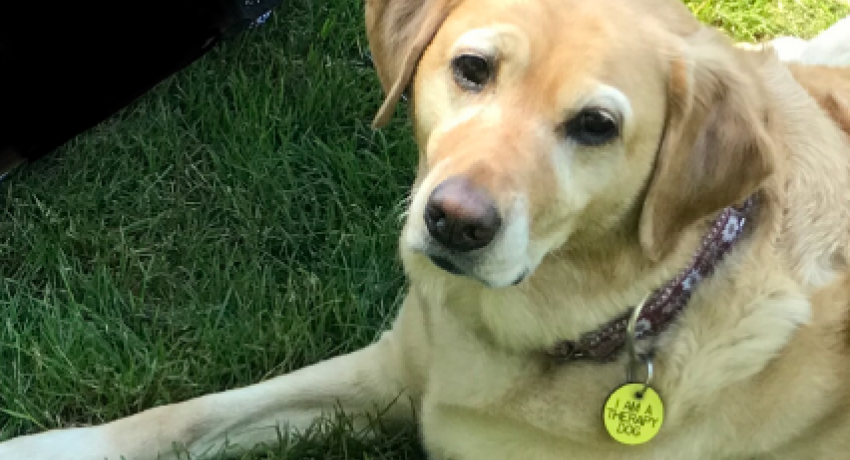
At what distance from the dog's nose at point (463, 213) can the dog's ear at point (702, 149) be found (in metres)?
0.36

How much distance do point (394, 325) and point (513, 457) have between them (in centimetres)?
52

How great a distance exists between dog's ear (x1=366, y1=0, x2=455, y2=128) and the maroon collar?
2.17ft

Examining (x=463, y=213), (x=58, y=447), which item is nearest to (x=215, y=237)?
(x=58, y=447)

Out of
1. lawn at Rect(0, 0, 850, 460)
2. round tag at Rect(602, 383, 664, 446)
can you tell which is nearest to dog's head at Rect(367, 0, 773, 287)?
round tag at Rect(602, 383, 664, 446)

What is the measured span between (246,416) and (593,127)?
1.19 metres

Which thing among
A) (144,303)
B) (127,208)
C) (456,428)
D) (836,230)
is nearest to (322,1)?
(127,208)

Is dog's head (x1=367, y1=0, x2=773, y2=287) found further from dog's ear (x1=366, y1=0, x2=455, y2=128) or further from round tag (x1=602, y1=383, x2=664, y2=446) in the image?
round tag (x1=602, y1=383, x2=664, y2=446)

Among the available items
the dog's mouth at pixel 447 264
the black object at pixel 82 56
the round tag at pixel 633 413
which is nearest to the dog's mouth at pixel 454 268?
the dog's mouth at pixel 447 264

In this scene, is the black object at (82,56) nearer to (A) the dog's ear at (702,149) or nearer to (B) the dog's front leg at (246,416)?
(B) the dog's front leg at (246,416)

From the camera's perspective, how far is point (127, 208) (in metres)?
3.10

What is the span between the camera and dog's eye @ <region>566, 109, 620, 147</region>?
6.07ft

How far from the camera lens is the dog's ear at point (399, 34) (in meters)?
2.05

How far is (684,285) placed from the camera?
79.7 inches

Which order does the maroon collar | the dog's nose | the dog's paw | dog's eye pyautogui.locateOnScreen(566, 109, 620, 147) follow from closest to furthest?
the dog's nose < dog's eye pyautogui.locateOnScreen(566, 109, 620, 147) < the maroon collar < the dog's paw
